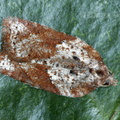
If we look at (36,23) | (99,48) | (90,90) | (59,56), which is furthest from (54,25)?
(90,90)

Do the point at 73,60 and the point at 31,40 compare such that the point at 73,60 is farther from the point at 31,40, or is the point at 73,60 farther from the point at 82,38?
the point at 31,40

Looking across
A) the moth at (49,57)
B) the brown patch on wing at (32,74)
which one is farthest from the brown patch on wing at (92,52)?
the brown patch on wing at (32,74)

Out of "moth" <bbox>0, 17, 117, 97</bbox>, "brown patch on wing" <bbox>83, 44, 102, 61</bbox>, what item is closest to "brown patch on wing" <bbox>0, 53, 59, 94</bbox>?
"moth" <bbox>0, 17, 117, 97</bbox>

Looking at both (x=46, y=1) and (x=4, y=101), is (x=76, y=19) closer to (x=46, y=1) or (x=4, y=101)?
(x=46, y=1)

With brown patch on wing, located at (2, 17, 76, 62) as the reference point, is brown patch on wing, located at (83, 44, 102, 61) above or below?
below

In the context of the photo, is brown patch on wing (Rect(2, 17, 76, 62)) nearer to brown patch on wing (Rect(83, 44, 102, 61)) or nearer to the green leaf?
the green leaf

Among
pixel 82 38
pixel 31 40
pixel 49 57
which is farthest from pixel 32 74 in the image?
pixel 82 38
